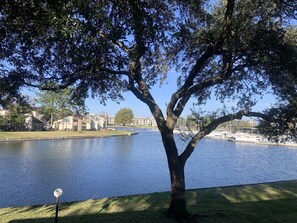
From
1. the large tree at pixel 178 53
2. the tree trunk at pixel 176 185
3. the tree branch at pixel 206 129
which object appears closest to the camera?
the large tree at pixel 178 53

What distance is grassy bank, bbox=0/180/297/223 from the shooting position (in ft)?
22.5

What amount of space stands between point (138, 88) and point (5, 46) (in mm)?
3020

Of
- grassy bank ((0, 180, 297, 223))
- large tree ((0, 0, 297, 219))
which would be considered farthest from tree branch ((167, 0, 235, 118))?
grassy bank ((0, 180, 297, 223))

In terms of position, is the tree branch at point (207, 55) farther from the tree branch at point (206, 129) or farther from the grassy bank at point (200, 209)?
the grassy bank at point (200, 209)

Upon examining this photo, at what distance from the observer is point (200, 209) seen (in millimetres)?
8008

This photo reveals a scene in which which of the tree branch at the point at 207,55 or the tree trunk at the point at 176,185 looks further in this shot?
the tree trunk at the point at 176,185

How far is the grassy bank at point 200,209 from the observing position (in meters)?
6.85

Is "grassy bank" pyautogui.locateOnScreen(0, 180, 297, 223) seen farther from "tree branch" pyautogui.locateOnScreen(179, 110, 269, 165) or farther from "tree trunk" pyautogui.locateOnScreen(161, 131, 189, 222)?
"tree branch" pyautogui.locateOnScreen(179, 110, 269, 165)

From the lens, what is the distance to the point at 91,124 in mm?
94938

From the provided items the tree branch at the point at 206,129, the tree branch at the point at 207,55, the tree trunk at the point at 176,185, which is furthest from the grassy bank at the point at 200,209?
the tree branch at the point at 207,55

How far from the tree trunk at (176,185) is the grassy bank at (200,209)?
25 cm

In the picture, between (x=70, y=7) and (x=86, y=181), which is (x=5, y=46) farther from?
(x=86, y=181)

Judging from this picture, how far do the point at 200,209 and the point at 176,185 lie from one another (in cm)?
193

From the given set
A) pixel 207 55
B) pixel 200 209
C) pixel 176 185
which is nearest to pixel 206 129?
pixel 176 185
